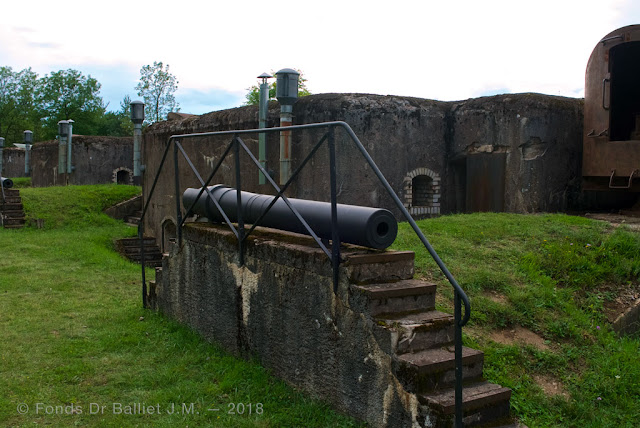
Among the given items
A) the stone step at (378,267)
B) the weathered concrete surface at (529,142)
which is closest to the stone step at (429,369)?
the stone step at (378,267)

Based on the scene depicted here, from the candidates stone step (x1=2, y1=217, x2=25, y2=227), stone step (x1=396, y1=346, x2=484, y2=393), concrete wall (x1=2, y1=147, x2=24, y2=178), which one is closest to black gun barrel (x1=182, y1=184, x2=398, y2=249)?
stone step (x1=396, y1=346, x2=484, y2=393)

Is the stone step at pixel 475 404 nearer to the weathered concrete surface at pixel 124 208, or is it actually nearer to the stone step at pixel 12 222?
the stone step at pixel 12 222

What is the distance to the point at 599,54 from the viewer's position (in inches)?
413

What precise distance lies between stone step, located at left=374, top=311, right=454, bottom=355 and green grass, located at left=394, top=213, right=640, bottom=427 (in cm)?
76

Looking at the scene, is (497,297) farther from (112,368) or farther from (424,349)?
(112,368)

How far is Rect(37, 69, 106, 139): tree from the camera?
40.6 m

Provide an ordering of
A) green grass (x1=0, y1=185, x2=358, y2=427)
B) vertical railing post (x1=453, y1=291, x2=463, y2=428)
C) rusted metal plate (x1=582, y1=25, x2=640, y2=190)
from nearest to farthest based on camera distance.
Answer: vertical railing post (x1=453, y1=291, x2=463, y2=428), green grass (x1=0, y1=185, x2=358, y2=427), rusted metal plate (x1=582, y1=25, x2=640, y2=190)

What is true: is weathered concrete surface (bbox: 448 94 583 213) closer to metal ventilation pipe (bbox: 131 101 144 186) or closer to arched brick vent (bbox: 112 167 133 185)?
metal ventilation pipe (bbox: 131 101 144 186)

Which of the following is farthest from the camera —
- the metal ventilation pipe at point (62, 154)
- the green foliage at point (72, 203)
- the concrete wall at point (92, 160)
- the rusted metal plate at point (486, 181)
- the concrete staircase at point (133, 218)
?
the concrete wall at point (92, 160)

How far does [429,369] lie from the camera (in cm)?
354

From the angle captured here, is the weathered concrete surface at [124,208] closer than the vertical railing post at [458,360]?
No

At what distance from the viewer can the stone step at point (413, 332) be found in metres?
3.69

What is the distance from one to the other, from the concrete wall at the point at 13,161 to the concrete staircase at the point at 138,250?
21018 millimetres

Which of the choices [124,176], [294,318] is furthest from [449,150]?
[124,176]
